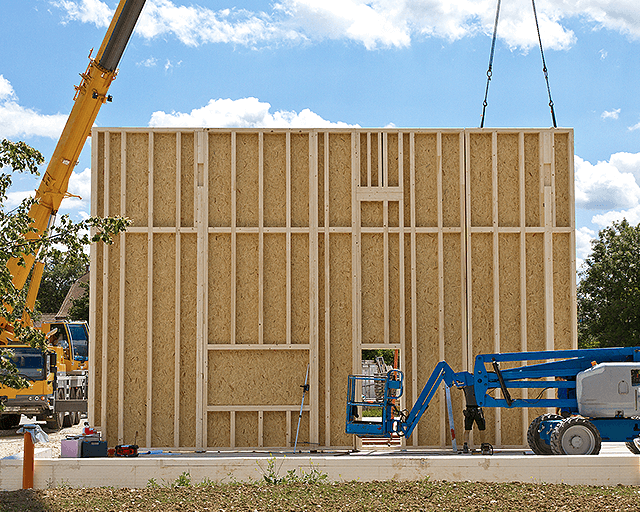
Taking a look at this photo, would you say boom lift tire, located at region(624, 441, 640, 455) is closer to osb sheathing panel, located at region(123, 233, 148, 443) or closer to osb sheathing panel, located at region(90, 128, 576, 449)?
osb sheathing panel, located at region(90, 128, 576, 449)

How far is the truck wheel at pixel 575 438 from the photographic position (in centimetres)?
1001

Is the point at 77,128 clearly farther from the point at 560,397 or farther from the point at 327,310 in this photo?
the point at 560,397

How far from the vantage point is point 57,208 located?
16.1 meters

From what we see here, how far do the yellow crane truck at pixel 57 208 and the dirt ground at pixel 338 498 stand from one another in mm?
5928

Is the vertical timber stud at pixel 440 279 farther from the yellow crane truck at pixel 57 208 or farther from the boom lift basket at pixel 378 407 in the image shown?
the yellow crane truck at pixel 57 208

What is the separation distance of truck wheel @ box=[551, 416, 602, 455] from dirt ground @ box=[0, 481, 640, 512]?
4.72ft

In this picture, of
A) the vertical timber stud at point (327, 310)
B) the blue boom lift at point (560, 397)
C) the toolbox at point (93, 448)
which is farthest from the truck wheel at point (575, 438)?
the toolbox at point (93, 448)

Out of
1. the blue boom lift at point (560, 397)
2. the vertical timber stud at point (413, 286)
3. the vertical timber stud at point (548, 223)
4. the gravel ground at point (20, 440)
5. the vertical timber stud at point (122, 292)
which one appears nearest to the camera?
the blue boom lift at point (560, 397)

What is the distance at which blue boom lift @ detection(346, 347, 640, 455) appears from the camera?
33.5 feet

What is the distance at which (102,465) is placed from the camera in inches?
348

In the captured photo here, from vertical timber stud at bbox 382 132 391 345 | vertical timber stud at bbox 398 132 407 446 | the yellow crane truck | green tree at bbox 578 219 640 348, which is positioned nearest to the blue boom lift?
vertical timber stud at bbox 398 132 407 446

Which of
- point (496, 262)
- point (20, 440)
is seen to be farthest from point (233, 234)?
point (20, 440)

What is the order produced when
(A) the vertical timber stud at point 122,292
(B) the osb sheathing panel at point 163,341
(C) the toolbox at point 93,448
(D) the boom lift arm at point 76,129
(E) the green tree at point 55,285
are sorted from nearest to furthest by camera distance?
(C) the toolbox at point 93,448, (A) the vertical timber stud at point 122,292, (B) the osb sheathing panel at point 163,341, (D) the boom lift arm at point 76,129, (E) the green tree at point 55,285

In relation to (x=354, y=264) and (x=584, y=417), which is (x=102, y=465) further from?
(x=584, y=417)
